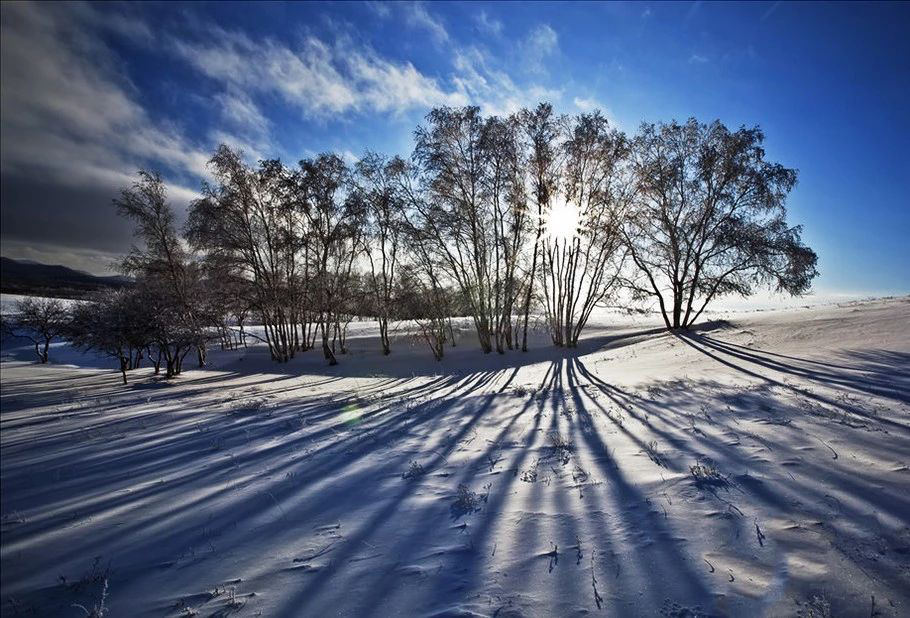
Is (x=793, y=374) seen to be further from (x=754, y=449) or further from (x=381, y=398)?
(x=381, y=398)

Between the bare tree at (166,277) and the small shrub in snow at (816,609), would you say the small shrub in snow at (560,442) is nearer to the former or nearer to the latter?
the small shrub in snow at (816,609)

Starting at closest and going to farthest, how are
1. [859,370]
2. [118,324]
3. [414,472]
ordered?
[414,472], [859,370], [118,324]

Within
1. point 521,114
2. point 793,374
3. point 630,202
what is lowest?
point 793,374

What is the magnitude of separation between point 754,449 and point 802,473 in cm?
74

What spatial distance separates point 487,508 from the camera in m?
3.69

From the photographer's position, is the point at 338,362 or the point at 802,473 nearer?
the point at 802,473

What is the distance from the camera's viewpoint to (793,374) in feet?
28.1

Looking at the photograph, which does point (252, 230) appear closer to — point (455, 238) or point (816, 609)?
point (455, 238)

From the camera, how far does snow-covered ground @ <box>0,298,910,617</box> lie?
2.54 metres

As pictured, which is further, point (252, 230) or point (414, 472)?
point (252, 230)

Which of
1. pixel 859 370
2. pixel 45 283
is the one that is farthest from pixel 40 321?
pixel 45 283

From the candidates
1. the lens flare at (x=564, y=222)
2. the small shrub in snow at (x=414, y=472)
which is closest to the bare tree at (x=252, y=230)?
the lens flare at (x=564, y=222)

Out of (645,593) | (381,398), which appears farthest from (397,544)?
(381,398)

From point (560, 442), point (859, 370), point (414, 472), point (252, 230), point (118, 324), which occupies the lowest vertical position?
point (414, 472)
